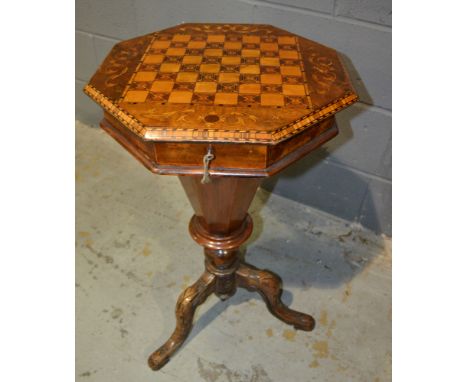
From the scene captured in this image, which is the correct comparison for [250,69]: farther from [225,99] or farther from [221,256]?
[221,256]

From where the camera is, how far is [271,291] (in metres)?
1.69

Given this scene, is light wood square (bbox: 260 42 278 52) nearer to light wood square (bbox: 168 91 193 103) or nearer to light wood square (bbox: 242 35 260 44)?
light wood square (bbox: 242 35 260 44)

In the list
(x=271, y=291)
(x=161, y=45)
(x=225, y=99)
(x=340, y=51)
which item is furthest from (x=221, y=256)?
(x=340, y=51)

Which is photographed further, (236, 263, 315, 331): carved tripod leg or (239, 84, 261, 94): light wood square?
(236, 263, 315, 331): carved tripod leg

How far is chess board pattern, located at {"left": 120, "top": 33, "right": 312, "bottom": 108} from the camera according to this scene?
1136mm

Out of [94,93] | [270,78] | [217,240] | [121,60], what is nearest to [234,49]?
[270,78]

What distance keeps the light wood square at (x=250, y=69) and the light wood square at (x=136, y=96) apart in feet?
0.99

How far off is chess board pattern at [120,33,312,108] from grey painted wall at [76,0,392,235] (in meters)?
0.36

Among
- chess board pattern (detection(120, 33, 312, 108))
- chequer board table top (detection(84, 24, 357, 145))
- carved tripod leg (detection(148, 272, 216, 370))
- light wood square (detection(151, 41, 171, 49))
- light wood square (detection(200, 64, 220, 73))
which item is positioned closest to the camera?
chequer board table top (detection(84, 24, 357, 145))

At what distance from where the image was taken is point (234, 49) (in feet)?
4.55

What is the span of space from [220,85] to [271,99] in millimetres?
157

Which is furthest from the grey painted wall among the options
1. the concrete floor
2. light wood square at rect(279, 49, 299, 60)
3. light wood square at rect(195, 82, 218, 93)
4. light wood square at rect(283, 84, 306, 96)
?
light wood square at rect(195, 82, 218, 93)

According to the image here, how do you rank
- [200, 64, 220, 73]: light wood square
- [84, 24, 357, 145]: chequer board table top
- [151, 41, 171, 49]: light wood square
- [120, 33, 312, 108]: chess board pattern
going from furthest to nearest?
[151, 41, 171, 49]: light wood square
[200, 64, 220, 73]: light wood square
[120, 33, 312, 108]: chess board pattern
[84, 24, 357, 145]: chequer board table top

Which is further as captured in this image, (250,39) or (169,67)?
(250,39)
